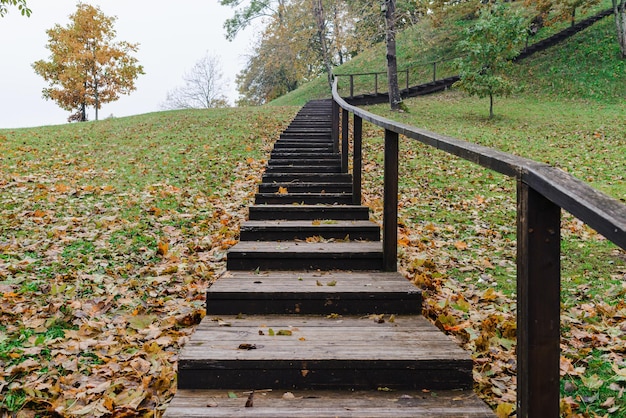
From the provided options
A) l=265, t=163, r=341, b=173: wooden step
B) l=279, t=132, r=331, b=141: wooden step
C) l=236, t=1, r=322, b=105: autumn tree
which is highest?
l=236, t=1, r=322, b=105: autumn tree

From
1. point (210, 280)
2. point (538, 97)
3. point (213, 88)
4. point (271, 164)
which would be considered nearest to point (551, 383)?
point (210, 280)

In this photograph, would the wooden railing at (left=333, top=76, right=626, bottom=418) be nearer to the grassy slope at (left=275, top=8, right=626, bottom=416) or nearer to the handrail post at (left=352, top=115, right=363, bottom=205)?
the grassy slope at (left=275, top=8, right=626, bottom=416)

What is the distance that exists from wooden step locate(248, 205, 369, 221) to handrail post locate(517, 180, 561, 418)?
370cm

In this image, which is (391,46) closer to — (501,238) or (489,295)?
(501,238)

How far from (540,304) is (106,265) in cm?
449

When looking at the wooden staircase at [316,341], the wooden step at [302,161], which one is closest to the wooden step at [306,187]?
the wooden step at [302,161]

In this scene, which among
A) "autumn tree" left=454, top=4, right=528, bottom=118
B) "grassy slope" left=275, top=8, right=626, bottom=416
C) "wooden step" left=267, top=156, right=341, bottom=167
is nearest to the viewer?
"grassy slope" left=275, top=8, right=626, bottom=416

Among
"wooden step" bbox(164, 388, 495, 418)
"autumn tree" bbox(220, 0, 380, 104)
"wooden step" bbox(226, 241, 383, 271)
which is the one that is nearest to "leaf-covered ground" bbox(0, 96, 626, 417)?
"wooden step" bbox(164, 388, 495, 418)

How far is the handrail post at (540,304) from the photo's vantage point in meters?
1.79

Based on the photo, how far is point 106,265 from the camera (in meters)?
5.17

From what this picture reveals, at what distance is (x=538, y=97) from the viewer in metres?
22.9

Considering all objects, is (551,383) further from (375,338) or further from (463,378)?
(375,338)

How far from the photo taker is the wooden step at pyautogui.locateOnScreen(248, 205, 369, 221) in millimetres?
5543

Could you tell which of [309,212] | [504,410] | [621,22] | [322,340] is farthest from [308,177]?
[621,22]
